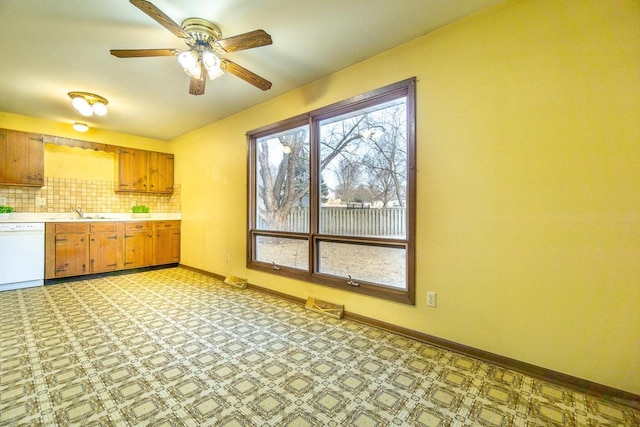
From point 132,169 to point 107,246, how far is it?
58.2 inches

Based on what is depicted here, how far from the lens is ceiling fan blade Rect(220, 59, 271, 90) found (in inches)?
94.3

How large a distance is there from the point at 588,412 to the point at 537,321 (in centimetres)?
50

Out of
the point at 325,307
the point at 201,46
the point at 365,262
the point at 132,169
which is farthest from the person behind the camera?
the point at 132,169

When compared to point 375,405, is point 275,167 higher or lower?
higher

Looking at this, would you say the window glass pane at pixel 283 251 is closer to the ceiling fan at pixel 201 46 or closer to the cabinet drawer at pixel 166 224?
the ceiling fan at pixel 201 46

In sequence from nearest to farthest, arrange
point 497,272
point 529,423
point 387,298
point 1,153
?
point 529,423, point 497,272, point 387,298, point 1,153

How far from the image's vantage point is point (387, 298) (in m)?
2.57

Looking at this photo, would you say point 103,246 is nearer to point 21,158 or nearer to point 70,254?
point 70,254

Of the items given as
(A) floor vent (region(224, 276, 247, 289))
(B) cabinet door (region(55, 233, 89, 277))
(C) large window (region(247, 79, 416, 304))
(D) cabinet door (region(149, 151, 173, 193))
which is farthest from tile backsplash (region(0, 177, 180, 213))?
(C) large window (region(247, 79, 416, 304))

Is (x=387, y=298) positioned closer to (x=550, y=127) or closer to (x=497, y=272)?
(x=497, y=272)

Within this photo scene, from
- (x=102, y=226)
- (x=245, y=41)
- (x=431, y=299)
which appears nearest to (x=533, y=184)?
(x=431, y=299)

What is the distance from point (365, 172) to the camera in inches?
114

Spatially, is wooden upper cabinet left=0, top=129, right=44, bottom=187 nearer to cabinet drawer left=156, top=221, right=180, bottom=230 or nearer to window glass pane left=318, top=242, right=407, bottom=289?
cabinet drawer left=156, top=221, right=180, bottom=230

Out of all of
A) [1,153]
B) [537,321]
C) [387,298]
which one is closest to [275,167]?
[387,298]
